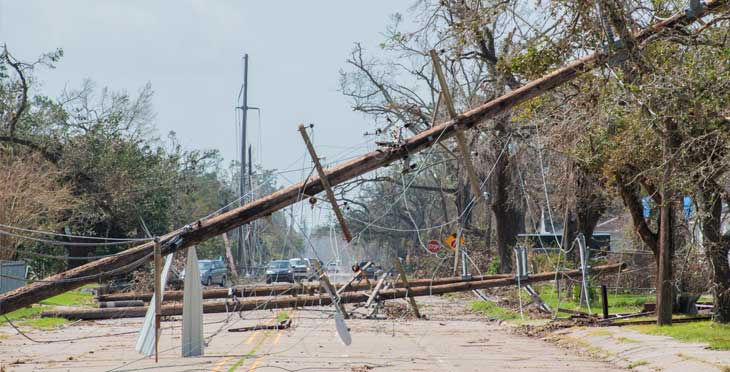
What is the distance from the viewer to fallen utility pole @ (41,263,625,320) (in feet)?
89.5

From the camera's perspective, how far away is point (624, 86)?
1434 cm

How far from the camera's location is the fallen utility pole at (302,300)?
27.3m

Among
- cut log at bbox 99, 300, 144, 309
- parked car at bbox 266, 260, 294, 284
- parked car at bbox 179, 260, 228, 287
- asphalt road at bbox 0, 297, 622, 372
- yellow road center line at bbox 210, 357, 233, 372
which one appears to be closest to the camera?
yellow road center line at bbox 210, 357, 233, 372

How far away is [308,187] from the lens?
1630 centimetres

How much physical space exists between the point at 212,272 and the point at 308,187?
121 feet

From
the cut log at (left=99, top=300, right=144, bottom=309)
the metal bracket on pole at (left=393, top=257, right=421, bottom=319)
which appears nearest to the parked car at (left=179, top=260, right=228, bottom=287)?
→ the cut log at (left=99, top=300, right=144, bottom=309)

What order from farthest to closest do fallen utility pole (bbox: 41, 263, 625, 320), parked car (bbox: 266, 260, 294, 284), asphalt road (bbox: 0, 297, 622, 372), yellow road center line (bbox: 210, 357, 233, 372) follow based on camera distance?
parked car (bbox: 266, 260, 294, 284)
fallen utility pole (bbox: 41, 263, 625, 320)
asphalt road (bbox: 0, 297, 622, 372)
yellow road center line (bbox: 210, 357, 233, 372)

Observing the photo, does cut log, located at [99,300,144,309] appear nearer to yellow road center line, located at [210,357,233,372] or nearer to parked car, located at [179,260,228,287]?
yellow road center line, located at [210,357,233,372]

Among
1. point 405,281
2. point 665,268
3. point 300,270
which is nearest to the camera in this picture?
point 665,268

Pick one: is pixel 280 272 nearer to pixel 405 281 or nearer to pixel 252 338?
pixel 405 281

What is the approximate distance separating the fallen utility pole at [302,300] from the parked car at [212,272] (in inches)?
837

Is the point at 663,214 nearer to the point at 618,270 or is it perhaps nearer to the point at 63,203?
the point at 618,270

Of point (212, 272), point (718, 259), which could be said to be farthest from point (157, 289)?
point (212, 272)

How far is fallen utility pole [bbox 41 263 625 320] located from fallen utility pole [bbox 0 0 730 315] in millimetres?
10365
